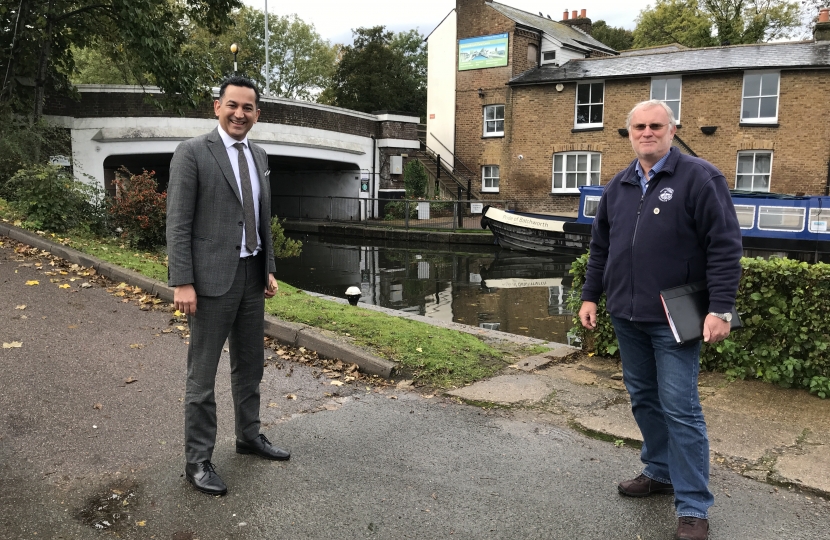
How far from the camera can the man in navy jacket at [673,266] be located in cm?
321

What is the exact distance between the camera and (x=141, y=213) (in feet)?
40.1

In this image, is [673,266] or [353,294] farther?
[353,294]

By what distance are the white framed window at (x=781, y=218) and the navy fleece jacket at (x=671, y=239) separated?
16748 millimetres

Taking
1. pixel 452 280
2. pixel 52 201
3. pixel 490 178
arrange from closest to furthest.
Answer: pixel 52 201
pixel 452 280
pixel 490 178

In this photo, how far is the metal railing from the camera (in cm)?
2709

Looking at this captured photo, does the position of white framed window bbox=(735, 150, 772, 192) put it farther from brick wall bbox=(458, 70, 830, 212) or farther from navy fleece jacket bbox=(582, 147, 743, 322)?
navy fleece jacket bbox=(582, 147, 743, 322)

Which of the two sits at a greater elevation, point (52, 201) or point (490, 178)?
point (490, 178)

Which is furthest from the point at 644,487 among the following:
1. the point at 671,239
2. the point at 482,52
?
the point at 482,52

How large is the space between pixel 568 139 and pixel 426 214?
720 centimetres

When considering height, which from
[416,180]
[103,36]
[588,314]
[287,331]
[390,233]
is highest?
[103,36]

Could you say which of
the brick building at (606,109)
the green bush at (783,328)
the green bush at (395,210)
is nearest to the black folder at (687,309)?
the green bush at (783,328)

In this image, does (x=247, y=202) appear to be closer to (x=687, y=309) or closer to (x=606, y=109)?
(x=687, y=309)

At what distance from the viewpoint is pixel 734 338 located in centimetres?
586

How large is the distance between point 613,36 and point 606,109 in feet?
102
